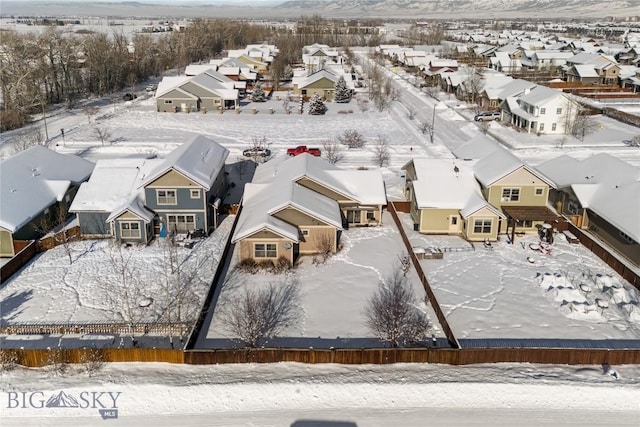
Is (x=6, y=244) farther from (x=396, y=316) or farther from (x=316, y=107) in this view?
(x=316, y=107)

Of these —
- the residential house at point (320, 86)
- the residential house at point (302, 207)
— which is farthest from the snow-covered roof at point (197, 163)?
the residential house at point (320, 86)

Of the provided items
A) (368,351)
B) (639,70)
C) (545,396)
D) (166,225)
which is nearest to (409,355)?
(368,351)

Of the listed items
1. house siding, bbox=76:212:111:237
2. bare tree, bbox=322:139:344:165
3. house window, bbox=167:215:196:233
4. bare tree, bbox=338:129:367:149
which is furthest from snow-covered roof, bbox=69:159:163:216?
bare tree, bbox=338:129:367:149

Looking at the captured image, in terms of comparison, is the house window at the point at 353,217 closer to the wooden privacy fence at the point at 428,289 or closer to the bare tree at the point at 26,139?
the wooden privacy fence at the point at 428,289

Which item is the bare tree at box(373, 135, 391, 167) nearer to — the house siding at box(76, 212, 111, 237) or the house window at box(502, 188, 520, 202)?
the house window at box(502, 188, 520, 202)

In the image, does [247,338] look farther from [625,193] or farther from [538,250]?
[625,193]

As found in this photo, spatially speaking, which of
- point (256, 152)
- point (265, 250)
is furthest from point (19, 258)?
point (256, 152)
